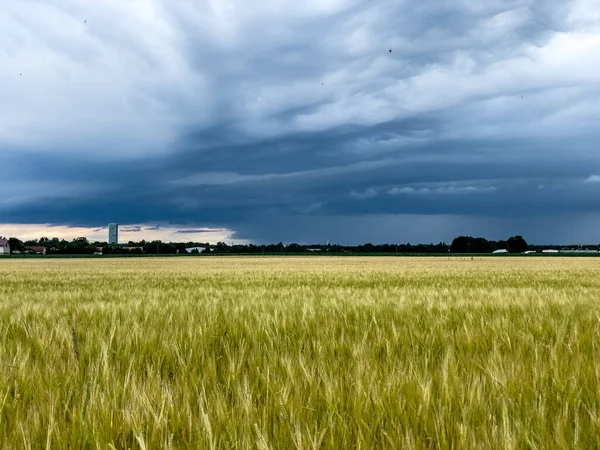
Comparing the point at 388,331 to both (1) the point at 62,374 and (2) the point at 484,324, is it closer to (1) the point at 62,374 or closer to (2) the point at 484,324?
(2) the point at 484,324

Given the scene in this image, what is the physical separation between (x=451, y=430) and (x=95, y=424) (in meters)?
1.24

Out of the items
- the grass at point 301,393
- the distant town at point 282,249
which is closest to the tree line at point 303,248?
the distant town at point 282,249

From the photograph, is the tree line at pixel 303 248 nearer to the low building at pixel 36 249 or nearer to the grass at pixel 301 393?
the low building at pixel 36 249

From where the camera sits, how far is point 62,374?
8.14ft

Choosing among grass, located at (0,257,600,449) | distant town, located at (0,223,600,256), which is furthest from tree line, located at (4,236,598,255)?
grass, located at (0,257,600,449)

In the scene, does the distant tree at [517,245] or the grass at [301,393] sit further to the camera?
the distant tree at [517,245]

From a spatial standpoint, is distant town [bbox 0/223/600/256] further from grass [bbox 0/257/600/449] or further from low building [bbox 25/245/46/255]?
grass [bbox 0/257/600/449]

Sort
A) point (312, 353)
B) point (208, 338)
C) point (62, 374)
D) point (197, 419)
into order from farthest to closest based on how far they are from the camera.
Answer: point (208, 338) < point (312, 353) < point (62, 374) < point (197, 419)

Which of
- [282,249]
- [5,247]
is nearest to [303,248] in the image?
[282,249]

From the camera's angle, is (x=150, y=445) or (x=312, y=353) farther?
(x=312, y=353)

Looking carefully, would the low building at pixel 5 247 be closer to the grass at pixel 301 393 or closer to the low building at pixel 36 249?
the low building at pixel 36 249

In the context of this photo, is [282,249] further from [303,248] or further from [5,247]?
[5,247]

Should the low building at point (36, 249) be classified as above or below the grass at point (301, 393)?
above

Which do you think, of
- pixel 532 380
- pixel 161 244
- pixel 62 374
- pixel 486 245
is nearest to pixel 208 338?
pixel 62 374
